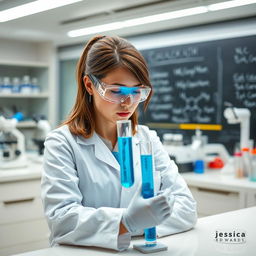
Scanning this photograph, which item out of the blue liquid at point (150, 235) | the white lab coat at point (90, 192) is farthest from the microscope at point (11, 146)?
the blue liquid at point (150, 235)

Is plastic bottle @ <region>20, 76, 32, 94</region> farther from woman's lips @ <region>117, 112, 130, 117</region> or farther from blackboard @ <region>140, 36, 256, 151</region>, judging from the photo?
woman's lips @ <region>117, 112, 130, 117</region>

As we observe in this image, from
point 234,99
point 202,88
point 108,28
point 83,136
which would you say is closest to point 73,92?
point 108,28

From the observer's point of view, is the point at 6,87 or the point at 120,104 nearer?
the point at 120,104

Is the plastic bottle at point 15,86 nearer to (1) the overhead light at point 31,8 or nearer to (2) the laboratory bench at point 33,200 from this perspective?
(1) the overhead light at point 31,8

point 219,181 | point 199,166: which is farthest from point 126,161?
point 199,166

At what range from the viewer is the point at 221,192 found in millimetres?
2645

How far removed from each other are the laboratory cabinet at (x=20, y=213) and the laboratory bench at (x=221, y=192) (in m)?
1.14

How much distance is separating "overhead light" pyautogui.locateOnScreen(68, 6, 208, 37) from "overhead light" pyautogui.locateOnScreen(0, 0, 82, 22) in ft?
2.43

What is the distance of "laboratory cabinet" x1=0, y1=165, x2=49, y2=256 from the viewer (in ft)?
9.05

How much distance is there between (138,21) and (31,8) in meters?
0.92

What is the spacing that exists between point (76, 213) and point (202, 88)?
2.53m

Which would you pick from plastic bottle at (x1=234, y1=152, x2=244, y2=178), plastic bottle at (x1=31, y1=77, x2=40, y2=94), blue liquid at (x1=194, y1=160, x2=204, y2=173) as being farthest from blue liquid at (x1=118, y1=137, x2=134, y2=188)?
plastic bottle at (x1=31, y1=77, x2=40, y2=94)

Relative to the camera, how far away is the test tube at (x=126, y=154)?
108cm

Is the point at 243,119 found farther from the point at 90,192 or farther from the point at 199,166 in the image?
the point at 90,192
